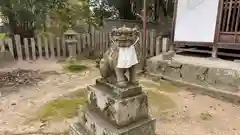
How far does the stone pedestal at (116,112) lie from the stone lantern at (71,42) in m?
5.74

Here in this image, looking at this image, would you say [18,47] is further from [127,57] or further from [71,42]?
[127,57]

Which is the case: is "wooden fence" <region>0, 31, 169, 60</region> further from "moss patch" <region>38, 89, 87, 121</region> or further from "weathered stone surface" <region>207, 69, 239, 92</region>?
"moss patch" <region>38, 89, 87, 121</region>

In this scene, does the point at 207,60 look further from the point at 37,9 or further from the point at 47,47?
the point at 37,9

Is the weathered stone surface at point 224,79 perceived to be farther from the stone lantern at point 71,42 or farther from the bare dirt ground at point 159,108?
the stone lantern at point 71,42

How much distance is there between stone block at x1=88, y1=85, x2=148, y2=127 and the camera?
82.4 inches

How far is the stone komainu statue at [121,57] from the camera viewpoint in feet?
6.72

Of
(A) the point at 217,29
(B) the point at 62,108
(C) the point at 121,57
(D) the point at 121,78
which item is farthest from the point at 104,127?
(A) the point at 217,29

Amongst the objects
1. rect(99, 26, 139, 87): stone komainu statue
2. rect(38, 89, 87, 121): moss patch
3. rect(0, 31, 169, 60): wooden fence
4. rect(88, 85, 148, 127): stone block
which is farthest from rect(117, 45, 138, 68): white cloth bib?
rect(0, 31, 169, 60): wooden fence

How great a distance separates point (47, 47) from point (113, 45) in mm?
6268

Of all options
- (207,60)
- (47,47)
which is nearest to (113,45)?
(207,60)

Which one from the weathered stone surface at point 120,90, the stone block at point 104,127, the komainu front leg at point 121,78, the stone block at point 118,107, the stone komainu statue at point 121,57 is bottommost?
the stone block at point 104,127

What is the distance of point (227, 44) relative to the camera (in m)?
5.04

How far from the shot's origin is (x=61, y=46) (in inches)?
319

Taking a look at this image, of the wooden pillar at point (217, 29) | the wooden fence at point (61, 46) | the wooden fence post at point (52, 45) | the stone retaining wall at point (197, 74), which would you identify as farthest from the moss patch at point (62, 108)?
the wooden fence post at point (52, 45)
